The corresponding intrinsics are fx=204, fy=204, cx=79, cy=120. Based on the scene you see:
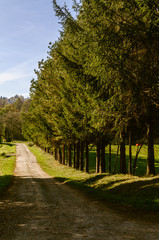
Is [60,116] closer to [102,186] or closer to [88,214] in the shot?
[102,186]

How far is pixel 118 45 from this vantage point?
31.9ft

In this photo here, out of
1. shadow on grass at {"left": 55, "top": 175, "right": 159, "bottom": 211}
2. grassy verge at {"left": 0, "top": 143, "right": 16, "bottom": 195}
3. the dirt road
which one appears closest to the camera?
the dirt road

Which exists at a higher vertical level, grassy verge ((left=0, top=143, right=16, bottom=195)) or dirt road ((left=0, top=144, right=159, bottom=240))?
dirt road ((left=0, top=144, right=159, bottom=240))

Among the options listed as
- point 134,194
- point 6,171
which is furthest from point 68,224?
point 6,171

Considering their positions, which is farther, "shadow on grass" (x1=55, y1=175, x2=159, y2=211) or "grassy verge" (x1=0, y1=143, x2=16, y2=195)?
"grassy verge" (x1=0, y1=143, x2=16, y2=195)

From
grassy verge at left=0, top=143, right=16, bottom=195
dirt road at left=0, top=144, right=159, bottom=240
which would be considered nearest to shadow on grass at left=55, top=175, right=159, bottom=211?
dirt road at left=0, top=144, right=159, bottom=240

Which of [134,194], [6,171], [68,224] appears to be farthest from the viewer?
[6,171]

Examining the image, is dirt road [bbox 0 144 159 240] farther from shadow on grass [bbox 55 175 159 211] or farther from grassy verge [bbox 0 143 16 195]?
grassy verge [bbox 0 143 16 195]

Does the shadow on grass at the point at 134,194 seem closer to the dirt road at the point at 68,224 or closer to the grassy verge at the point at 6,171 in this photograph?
the dirt road at the point at 68,224

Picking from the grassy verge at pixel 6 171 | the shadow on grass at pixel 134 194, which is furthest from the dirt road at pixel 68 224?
the grassy verge at pixel 6 171

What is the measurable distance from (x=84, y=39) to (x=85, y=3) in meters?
1.95

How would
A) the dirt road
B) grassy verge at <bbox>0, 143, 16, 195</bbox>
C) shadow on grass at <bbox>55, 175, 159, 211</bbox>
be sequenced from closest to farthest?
the dirt road < shadow on grass at <bbox>55, 175, 159, 211</bbox> < grassy verge at <bbox>0, 143, 16, 195</bbox>

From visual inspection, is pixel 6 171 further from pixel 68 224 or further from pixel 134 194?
pixel 68 224

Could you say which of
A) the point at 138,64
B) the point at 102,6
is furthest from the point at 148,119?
the point at 102,6
